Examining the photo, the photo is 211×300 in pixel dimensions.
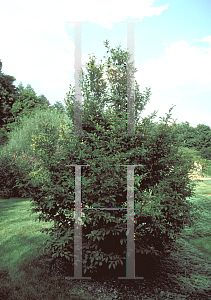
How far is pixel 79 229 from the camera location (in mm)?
3490

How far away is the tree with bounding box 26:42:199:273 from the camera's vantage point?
3248 millimetres

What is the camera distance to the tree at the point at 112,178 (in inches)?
128

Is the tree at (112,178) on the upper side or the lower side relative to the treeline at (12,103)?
lower

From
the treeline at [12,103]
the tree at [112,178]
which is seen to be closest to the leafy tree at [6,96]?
the treeline at [12,103]

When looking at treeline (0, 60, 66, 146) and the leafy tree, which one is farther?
the leafy tree

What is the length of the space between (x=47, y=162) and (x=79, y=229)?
109cm

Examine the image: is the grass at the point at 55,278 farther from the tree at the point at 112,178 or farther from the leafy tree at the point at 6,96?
the leafy tree at the point at 6,96

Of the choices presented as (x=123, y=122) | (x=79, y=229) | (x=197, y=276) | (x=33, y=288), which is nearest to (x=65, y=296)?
(x=33, y=288)

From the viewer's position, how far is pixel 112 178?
10.3ft

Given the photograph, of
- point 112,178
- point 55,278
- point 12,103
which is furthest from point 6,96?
point 112,178

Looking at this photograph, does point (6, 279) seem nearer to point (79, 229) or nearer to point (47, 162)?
point (79, 229)

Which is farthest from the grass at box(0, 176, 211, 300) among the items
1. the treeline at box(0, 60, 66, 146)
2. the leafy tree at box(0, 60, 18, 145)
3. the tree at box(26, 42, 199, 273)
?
the leafy tree at box(0, 60, 18, 145)

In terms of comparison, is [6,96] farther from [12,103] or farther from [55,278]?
[55,278]

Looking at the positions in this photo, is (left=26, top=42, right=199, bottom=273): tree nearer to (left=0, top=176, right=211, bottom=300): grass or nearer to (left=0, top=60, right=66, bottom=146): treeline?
(left=0, top=176, right=211, bottom=300): grass
